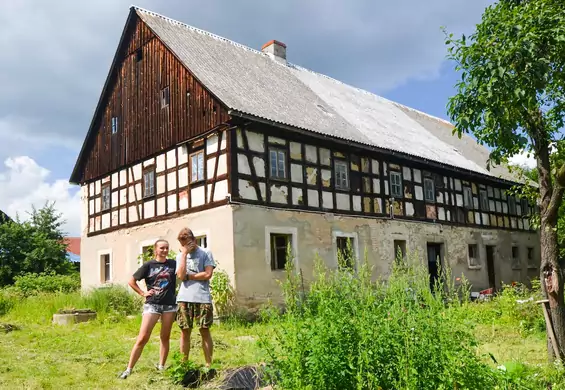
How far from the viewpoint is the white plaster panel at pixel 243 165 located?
42.1 feet

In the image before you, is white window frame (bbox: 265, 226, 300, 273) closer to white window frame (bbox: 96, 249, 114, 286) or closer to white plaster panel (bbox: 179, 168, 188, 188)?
white plaster panel (bbox: 179, 168, 188, 188)

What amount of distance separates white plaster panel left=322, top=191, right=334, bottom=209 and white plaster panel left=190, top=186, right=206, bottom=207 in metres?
3.28

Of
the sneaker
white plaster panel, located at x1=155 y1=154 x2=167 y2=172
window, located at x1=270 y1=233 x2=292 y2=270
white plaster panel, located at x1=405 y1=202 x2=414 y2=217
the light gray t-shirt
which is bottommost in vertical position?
the sneaker

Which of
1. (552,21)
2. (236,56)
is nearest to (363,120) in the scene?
(236,56)

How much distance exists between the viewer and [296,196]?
13.9 m

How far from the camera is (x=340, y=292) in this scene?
4.89 meters

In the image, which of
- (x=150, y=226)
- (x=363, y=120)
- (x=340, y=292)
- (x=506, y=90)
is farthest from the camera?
(x=363, y=120)

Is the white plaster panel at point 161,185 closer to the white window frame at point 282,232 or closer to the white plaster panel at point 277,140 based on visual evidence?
the white plaster panel at point 277,140

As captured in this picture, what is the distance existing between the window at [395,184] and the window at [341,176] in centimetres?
203

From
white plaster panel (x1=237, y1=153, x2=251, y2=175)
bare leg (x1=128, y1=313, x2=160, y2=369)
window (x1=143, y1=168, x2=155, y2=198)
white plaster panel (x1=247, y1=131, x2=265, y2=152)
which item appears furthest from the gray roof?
bare leg (x1=128, y1=313, x2=160, y2=369)

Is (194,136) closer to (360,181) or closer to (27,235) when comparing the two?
(360,181)

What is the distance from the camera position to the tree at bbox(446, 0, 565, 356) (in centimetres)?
612

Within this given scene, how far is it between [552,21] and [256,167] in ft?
26.3

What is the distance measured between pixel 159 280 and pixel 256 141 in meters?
7.45
